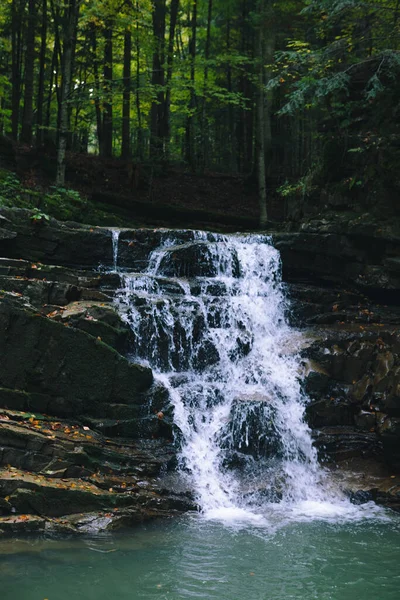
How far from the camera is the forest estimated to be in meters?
13.2

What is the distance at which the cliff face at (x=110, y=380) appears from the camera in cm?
788

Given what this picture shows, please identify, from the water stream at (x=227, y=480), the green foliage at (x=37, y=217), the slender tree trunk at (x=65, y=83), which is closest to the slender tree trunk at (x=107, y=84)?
the slender tree trunk at (x=65, y=83)

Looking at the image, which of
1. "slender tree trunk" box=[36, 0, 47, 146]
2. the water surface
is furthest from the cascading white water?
"slender tree trunk" box=[36, 0, 47, 146]

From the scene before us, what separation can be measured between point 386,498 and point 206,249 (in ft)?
21.7

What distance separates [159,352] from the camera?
10719 millimetres

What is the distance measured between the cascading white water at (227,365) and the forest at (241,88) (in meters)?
3.18

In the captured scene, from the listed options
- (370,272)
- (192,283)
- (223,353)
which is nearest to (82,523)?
(223,353)

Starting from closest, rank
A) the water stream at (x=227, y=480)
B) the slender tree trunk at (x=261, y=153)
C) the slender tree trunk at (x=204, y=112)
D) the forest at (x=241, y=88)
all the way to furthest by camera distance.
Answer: the water stream at (x=227, y=480)
the forest at (x=241, y=88)
the slender tree trunk at (x=261, y=153)
the slender tree trunk at (x=204, y=112)

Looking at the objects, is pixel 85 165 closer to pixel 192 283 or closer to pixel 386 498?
pixel 192 283

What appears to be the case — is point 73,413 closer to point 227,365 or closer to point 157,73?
point 227,365

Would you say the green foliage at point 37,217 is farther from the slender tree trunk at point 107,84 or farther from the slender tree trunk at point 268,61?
the slender tree trunk at point 268,61

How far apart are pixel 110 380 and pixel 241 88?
863 inches

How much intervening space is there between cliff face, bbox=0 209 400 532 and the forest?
2204mm

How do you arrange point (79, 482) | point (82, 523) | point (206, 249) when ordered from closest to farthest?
point (82, 523) < point (79, 482) < point (206, 249)
